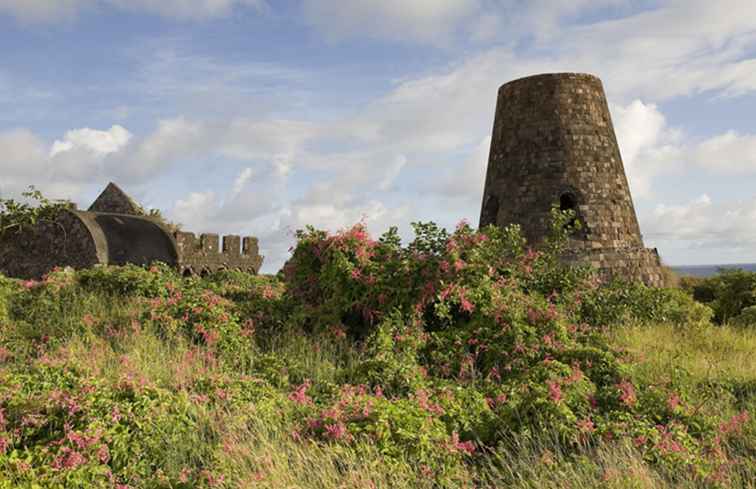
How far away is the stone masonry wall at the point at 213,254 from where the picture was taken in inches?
922

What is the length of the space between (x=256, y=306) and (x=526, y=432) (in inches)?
267

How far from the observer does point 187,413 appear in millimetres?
6992

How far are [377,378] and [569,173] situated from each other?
1103 centimetres

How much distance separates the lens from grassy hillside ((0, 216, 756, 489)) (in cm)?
601

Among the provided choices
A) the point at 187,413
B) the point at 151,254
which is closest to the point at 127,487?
the point at 187,413

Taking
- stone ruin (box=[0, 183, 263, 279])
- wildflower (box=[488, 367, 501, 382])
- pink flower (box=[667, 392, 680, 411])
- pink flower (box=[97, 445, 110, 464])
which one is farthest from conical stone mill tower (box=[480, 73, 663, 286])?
pink flower (box=[97, 445, 110, 464])

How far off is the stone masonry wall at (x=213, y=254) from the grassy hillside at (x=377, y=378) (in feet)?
29.4

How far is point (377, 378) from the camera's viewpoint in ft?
27.6

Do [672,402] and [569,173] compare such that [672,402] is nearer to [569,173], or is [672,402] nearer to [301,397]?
[301,397]

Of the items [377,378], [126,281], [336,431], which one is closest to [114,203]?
[126,281]

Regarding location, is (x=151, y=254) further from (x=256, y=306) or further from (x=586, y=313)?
(x=586, y=313)

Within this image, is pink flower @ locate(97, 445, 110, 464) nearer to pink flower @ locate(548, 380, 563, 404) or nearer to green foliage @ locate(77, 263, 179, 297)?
pink flower @ locate(548, 380, 563, 404)

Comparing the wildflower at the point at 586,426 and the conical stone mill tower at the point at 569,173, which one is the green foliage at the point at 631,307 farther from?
the wildflower at the point at 586,426

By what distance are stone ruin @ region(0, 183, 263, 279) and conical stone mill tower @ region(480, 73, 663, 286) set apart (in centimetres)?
1065
